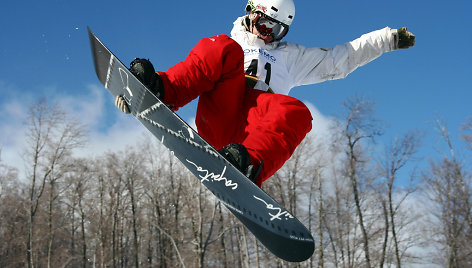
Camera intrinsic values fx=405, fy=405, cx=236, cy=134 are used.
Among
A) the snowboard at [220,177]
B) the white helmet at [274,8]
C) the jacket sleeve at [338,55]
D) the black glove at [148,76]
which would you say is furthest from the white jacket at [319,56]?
the snowboard at [220,177]

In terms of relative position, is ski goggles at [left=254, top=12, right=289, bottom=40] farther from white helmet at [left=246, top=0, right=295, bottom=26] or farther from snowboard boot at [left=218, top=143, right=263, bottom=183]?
snowboard boot at [left=218, top=143, right=263, bottom=183]

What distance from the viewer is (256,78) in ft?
9.78

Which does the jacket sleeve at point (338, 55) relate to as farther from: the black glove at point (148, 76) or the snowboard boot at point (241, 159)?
the snowboard boot at point (241, 159)

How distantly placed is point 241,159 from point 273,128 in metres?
0.39

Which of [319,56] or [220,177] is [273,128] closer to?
[220,177]

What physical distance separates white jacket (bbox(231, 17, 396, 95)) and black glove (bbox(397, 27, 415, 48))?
62 mm

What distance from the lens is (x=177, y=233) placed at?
21109mm

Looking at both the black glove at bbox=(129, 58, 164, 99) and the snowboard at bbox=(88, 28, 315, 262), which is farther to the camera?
the black glove at bbox=(129, 58, 164, 99)

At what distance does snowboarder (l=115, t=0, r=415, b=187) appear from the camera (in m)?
2.40

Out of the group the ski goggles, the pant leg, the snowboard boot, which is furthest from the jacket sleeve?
the snowboard boot

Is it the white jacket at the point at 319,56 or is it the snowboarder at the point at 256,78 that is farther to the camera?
the white jacket at the point at 319,56

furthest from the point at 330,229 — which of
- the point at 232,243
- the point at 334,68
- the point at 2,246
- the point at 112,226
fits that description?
the point at 2,246

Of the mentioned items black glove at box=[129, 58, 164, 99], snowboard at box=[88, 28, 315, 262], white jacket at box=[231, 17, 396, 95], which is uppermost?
white jacket at box=[231, 17, 396, 95]

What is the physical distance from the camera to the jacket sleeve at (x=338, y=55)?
3.38 metres
